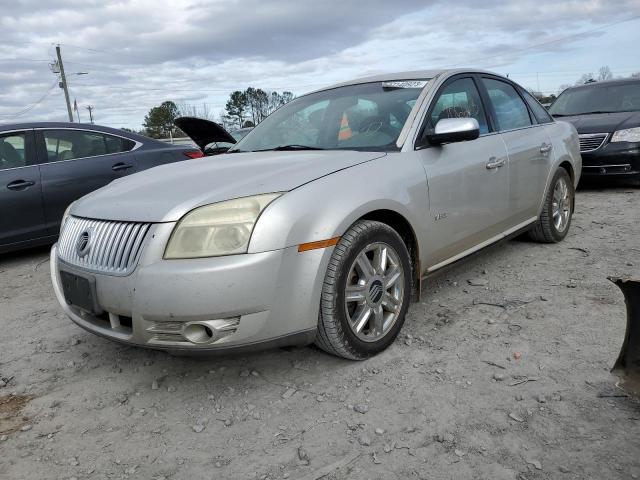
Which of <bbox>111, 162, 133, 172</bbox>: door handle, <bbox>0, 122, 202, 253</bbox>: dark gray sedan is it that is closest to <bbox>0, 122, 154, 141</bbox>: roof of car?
<bbox>0, 122, 202, 253</bbox>: dark gray sedan

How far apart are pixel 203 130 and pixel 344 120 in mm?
1697

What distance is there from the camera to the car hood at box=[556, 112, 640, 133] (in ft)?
23.4

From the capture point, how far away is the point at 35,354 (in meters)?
3.19

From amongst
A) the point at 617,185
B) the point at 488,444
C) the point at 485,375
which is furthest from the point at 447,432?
the point at 617,185

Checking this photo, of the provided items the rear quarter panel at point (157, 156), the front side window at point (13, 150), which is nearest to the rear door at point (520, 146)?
the rear quarter panel at point (157, 156)

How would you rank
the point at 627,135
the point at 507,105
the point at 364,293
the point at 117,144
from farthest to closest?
the point at 627,135 → the point at 117,144 → the point at 507,105 → the point at 364,293

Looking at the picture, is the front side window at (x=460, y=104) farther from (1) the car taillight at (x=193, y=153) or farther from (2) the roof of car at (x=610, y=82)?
(2) the roof of car at (x=610, y=82)

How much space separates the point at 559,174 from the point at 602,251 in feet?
2.52

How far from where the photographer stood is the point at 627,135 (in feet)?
23.1

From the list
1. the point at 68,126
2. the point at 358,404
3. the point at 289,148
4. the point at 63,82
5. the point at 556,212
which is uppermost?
the point at 63,82

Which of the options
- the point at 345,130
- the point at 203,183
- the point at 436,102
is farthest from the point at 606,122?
the point at 203,183

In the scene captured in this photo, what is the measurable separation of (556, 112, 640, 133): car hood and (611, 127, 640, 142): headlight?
0.06 meters

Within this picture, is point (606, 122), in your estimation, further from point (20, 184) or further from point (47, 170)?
point (20, 184)

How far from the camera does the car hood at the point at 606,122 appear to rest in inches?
280
